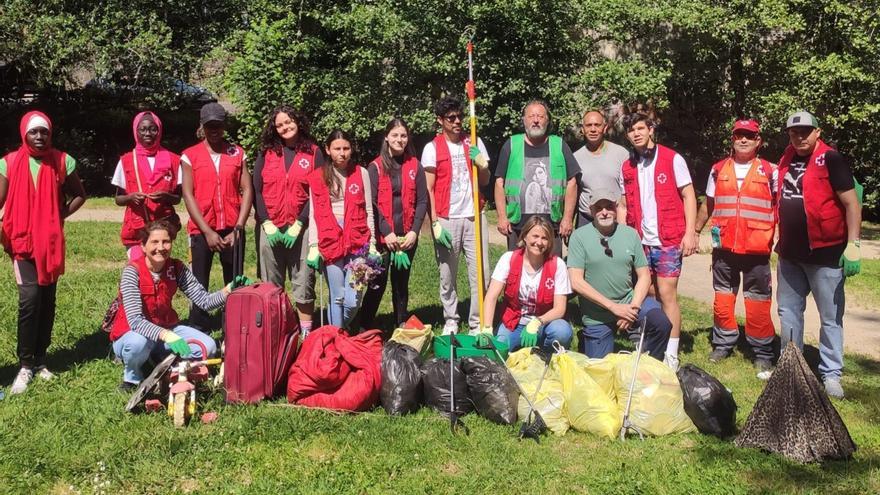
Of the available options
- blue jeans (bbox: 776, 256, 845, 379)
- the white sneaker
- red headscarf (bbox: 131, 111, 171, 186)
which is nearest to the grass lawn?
blue jeans (bbox: 776, 256, 845, 379)

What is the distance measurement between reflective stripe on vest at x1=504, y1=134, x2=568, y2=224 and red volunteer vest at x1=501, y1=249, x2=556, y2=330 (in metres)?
0.78

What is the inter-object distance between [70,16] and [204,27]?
8.53 ft

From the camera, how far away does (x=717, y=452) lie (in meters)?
4.35

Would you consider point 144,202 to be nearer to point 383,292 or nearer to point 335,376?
point 383,292

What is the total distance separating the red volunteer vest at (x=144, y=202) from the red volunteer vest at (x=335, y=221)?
1.13m

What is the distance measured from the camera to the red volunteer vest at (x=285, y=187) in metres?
5.93

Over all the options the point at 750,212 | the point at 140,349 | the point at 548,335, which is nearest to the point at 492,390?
the point at 548,335

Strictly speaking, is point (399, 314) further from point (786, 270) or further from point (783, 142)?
point (783, 142)

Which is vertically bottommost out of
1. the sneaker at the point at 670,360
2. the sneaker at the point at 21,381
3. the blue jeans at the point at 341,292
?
the sneaker at the point at 670,360

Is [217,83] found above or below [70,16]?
below

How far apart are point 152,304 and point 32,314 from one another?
884 mm

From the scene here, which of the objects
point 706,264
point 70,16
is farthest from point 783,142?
point 70,16

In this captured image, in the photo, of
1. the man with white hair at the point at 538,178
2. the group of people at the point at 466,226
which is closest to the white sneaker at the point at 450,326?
the group of people at the point at 466,226

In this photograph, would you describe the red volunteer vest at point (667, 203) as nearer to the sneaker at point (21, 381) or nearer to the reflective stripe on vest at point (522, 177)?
the reflective stripe on vest at point (522, 177)
